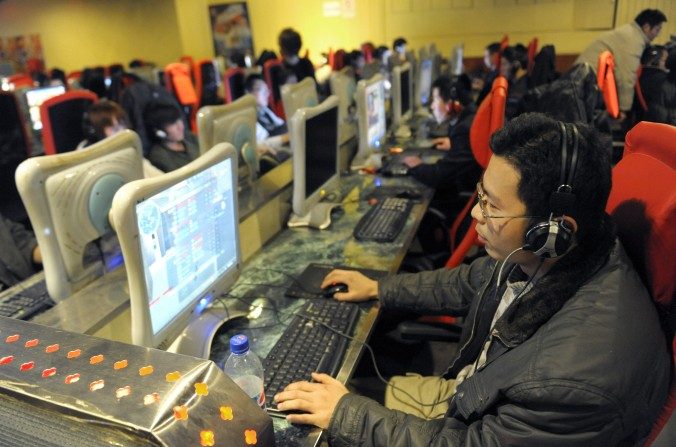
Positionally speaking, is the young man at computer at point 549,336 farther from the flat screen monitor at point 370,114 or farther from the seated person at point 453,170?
the flat screen monitor at point 370,114

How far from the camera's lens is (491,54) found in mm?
7254

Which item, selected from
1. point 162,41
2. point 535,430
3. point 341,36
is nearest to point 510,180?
point 535,430

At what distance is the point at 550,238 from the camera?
0.99m

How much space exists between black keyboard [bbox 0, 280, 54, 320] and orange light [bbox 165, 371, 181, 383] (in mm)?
1044

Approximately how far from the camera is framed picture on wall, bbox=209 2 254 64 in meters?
10.2

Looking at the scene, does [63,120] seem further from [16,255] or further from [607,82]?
[607,82]

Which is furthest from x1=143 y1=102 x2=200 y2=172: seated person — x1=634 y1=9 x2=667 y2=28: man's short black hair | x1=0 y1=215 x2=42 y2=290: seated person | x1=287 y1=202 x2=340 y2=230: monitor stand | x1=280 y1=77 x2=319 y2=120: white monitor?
x1=634 y1=9 x2=667 y2=28: man's short black hair

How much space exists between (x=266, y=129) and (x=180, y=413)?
3798 mm

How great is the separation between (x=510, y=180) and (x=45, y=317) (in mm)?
1264

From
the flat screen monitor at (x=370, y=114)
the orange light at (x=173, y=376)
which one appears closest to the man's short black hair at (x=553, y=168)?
the orange light at (x=173, y=376)

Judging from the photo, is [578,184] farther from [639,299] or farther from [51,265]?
[51,265]

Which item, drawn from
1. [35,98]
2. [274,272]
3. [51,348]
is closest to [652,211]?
[51,348]

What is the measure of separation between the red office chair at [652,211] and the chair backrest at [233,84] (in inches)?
170

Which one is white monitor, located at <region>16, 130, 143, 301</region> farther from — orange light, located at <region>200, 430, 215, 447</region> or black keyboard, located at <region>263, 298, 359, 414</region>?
orange light, located at <region>200, 430, 215, 447</region>
